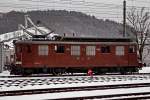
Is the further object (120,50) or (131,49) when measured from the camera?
(131,49)

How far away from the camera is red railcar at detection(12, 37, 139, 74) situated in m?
27.4

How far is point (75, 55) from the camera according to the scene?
2848 cm

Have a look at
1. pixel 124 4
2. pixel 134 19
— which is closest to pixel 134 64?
pixel 124 4

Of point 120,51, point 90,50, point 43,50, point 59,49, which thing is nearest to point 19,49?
point 43,50

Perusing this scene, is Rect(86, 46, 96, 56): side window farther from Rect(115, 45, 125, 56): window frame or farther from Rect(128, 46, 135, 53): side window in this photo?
Rect(128, 46, 135, 53): side window

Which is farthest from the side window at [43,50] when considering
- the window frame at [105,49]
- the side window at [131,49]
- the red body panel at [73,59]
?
the side window at [131,49]

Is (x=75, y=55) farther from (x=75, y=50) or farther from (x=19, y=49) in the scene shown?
(x=19, y=49)

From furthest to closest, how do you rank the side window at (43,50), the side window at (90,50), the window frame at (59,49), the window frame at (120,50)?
the window frame at (120,50) < the side window at (90,50) < the window frame at (59,49) < the side window at (43,50)

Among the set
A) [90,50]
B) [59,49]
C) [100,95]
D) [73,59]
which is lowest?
[100,95]

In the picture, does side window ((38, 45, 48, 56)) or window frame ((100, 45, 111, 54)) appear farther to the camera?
window frame ((100, 45, 111, 54))

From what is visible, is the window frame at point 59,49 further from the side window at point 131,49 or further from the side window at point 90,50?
the side window at point 131,49

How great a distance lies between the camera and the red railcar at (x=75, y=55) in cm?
2738

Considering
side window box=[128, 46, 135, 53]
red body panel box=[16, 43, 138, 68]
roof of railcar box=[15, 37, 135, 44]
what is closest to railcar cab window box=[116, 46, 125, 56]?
red body panel box=[16, 43, 138, 68]

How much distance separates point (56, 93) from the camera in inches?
620
